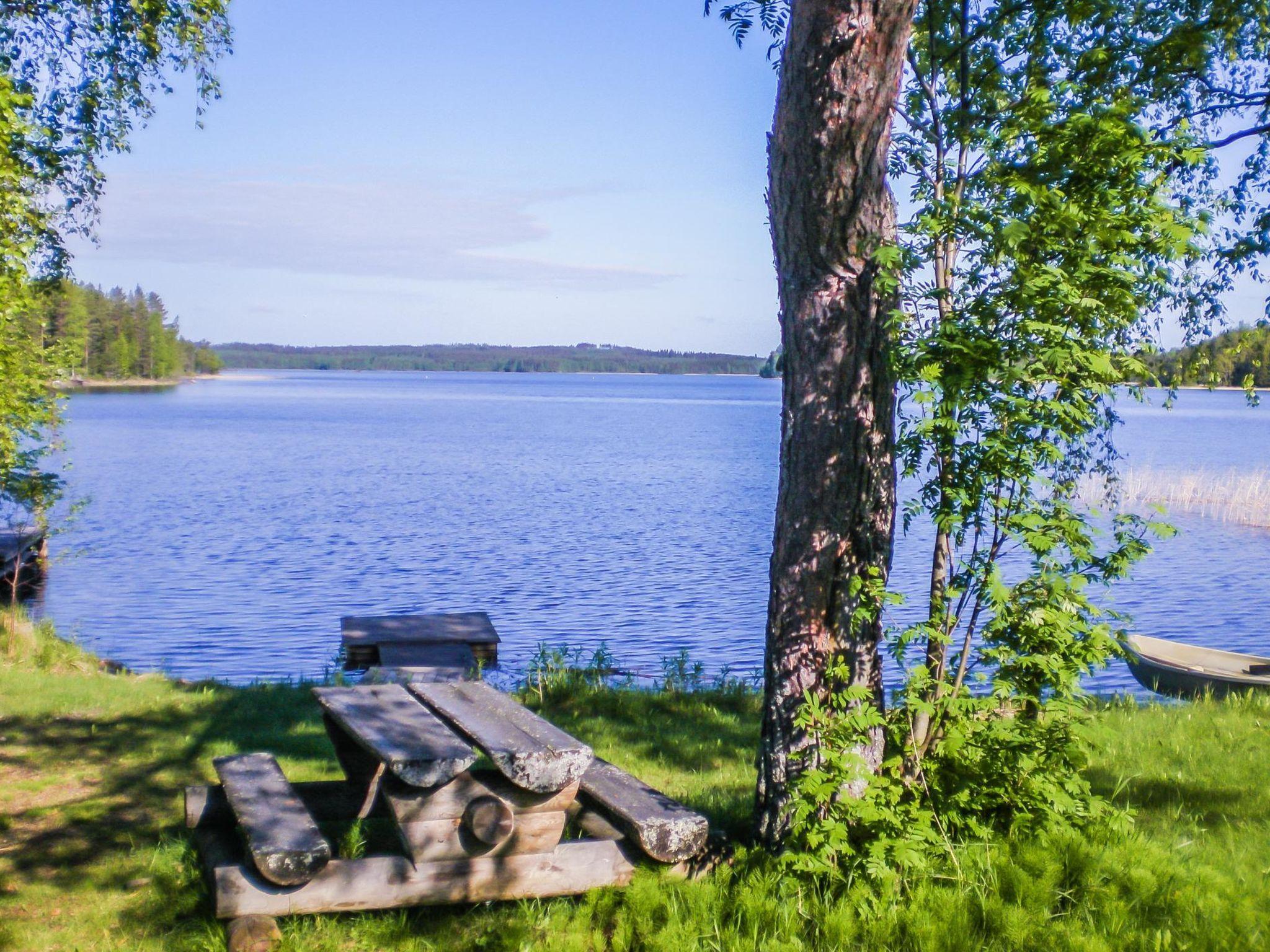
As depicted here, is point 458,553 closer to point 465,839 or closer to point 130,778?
point 130,778

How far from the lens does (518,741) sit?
4.52 m

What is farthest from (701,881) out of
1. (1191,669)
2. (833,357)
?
(1191,669)

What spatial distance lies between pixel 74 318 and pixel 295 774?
92117mm

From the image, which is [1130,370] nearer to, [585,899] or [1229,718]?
[585,899]

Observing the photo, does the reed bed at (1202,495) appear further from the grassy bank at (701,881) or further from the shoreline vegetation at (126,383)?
the shoreline vegetation at (126,383)

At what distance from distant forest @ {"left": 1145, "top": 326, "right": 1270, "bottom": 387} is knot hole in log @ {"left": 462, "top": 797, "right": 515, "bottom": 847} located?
6.05 metres

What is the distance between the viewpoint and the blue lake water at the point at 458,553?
17375 mm

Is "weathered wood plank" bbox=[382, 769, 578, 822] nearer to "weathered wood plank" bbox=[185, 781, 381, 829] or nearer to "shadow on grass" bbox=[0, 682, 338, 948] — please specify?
"weathered wood plank" bbox=[185, 781, 381, 829]

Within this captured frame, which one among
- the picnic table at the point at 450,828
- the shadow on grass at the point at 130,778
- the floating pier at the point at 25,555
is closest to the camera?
the picnic table at the point at 450,828

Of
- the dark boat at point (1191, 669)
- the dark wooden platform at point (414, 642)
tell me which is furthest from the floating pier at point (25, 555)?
the dark boat at point (1191, 669)

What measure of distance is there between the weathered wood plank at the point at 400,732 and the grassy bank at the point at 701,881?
2.55 feet

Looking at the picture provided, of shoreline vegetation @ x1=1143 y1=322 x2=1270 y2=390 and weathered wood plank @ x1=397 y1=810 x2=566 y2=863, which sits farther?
shoreline vegetation @ x1=1143 y1=322 x2=1270 y2=390

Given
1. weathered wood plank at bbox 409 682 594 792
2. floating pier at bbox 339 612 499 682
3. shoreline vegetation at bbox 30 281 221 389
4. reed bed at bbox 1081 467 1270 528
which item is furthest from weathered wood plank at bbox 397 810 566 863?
shoreline vegetation at bbox 30 281 221 389

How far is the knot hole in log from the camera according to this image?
443 centimetres
